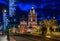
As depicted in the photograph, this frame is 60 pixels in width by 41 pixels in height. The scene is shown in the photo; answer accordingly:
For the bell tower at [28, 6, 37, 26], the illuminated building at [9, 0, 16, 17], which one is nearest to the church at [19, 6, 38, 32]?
the bell tower at [28, 6, 37, 26]

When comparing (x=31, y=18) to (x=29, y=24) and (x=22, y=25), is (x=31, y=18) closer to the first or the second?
(x=29, y=24)

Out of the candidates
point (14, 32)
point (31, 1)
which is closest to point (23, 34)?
point (14, 32)

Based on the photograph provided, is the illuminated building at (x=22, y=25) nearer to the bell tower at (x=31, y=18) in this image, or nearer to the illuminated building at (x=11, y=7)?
the bell tower at (x=31, y=18)

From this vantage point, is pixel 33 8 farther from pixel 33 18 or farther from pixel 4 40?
pixel 4 40

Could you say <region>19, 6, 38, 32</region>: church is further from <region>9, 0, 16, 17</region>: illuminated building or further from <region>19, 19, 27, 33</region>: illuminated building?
<region>9, 0, 16, 17</region>: illuminated building

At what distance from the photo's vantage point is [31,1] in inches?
496

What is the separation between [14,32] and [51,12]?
166 cm

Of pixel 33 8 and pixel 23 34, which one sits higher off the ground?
pixel 33 8

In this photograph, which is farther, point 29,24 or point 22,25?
point 29,24

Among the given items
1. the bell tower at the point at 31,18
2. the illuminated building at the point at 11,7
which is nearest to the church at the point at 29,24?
the bell tower at the point at 31,18


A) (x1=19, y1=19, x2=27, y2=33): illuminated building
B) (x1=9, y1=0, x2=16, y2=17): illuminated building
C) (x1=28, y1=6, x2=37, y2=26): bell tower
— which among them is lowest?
(x1=19, y1=19, x2=27, y2=33): illuminated building

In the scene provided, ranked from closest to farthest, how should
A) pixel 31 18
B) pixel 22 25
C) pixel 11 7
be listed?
pixel 11 7 → pixel 22 25 → pixel 31 18

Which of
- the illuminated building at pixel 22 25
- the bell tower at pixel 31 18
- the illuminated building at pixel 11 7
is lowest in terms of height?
the illuminated building at pixel 22 25

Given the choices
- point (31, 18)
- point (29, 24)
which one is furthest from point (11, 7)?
point (31, 18)
